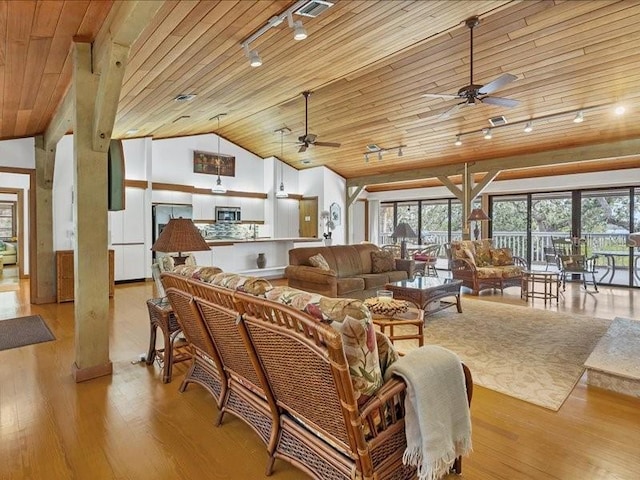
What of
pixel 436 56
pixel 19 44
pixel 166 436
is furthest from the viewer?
pixel 436 56

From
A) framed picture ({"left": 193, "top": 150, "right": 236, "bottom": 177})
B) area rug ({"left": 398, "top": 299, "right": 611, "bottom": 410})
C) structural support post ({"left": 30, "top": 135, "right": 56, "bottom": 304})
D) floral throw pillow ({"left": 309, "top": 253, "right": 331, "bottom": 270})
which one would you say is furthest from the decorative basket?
framed picture ({"left": 193, "top": 150, "right": 236, "bottom": 177})

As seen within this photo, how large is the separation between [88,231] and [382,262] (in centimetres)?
450

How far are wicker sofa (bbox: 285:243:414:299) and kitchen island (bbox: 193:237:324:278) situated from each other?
212 centimetres

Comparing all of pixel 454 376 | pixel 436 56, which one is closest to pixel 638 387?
pixel 454 376

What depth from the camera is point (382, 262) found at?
20.7 ft

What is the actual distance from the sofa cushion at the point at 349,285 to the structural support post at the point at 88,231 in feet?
9.93

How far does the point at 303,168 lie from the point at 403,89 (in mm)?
5306

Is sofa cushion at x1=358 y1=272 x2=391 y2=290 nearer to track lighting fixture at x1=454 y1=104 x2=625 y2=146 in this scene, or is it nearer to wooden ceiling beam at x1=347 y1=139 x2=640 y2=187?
track lighting fixture at x1=454 y1=104 x2=625 y2=146

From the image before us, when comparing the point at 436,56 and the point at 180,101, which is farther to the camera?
the point at 180,101

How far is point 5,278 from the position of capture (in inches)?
329

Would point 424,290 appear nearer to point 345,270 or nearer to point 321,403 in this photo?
point 345,270

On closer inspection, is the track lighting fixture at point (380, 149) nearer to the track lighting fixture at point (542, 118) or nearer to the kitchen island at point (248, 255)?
the track lighting fixture at point (542, 118)

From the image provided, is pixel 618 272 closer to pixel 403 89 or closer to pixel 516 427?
Answer: pixel 403 89

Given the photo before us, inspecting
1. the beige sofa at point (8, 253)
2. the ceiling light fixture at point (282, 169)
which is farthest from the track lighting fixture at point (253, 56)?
the beige sofa at point (8, 253)
